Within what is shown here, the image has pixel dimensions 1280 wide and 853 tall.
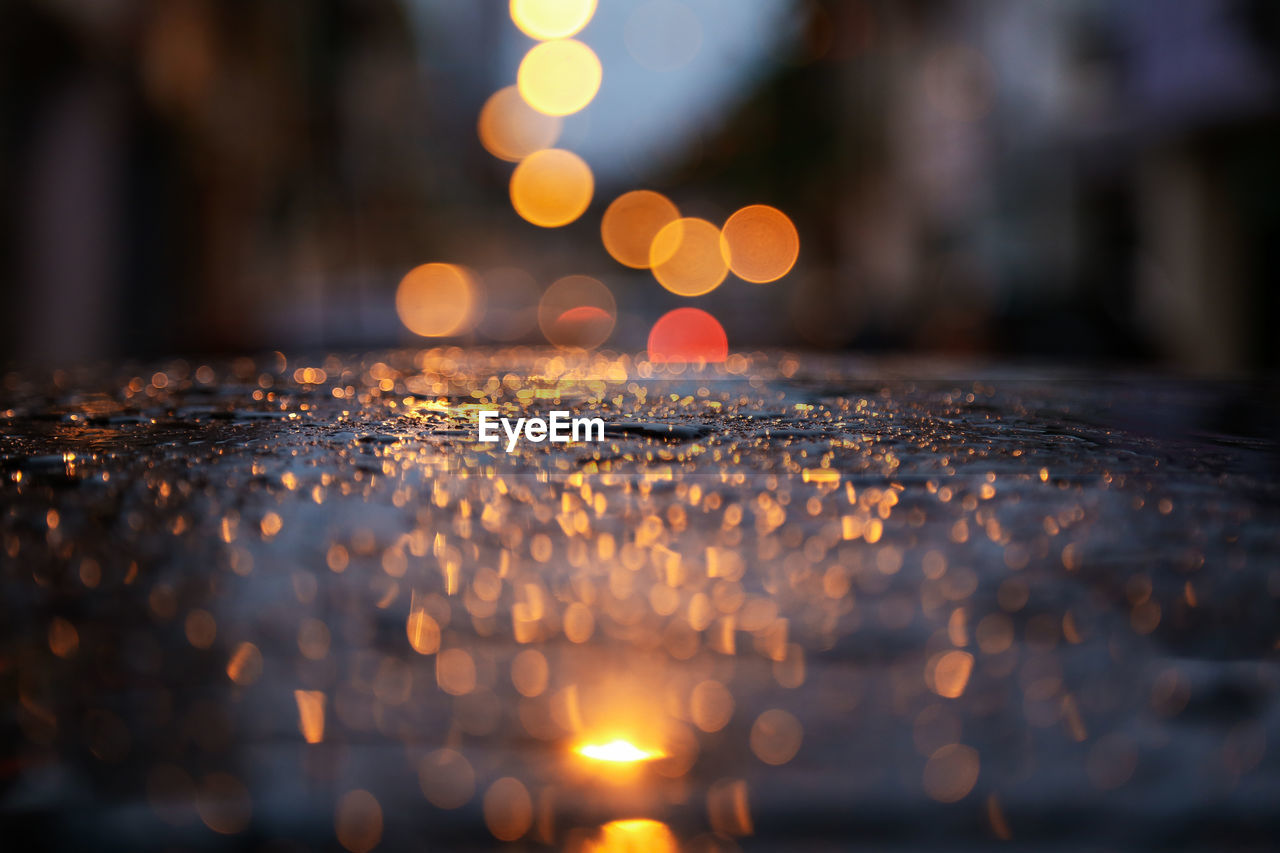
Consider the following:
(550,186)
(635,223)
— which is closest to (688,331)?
(550,186)

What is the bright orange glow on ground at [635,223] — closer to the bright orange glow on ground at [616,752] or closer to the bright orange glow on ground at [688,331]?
the bright orange glow on ground at [688,331]

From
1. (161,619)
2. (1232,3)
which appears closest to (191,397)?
(161,619)

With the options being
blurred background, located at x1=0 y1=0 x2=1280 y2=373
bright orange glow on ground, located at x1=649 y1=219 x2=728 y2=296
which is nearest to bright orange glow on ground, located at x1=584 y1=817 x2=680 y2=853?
blurred background, located at x1=0 y1=0 x2=1280 y2=373

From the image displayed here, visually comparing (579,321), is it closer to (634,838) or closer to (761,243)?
(634,838)

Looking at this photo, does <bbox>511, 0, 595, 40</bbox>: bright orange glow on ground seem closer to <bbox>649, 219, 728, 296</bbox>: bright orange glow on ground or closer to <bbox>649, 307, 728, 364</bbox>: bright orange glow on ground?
<bbox>649, 219, 728, 296</bbox>: bright orange glow on ground

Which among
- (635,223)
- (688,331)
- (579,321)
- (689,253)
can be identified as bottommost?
(688,331)
